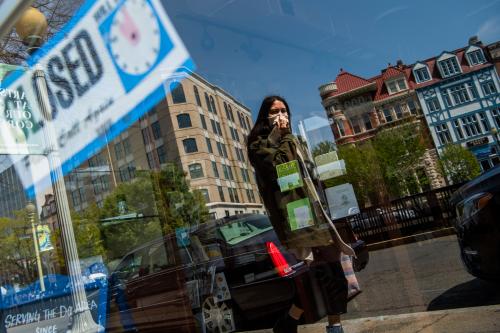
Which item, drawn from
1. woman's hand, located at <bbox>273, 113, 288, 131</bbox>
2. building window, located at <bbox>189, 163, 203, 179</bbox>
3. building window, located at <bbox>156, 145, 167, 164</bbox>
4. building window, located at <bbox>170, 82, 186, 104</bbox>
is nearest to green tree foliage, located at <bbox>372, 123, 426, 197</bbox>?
woman's hand, located at <bbox>273, 113, 288, 131</bbox>

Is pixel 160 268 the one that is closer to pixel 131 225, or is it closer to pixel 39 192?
pixel 131 225

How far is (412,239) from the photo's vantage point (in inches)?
88.6

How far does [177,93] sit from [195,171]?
2.16 feet

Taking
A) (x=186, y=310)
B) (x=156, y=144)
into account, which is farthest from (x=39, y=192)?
(x=186, y=310)

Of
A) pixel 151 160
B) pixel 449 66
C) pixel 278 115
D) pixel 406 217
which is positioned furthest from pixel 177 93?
pixel 449 66

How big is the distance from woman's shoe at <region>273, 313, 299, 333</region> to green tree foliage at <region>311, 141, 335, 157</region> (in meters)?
1.05

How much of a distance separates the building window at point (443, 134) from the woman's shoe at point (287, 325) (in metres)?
1.49

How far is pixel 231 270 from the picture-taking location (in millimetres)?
3389

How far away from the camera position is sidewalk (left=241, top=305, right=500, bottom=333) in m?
2.38

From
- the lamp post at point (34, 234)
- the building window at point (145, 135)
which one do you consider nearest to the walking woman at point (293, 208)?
the building window at point (145, 135)

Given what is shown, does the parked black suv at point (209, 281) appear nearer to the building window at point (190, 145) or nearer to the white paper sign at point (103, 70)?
the building window at point (190, 145)

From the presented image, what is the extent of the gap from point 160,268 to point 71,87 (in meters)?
2.31

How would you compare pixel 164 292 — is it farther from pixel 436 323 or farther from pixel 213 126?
pixel 436 323

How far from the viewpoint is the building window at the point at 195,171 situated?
11.3 ft
